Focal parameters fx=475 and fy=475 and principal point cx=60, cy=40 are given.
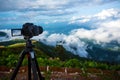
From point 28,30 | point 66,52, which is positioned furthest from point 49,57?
point 28,30

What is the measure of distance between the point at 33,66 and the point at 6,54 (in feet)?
13.0

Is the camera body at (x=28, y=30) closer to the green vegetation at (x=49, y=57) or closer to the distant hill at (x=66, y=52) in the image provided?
the green vegetation at (x=49, y=57)

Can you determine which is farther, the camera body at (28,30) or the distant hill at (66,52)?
the distant hill at (66,52)

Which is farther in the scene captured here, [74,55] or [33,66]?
[74,55]

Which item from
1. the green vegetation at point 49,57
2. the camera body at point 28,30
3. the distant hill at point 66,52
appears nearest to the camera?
the camera body at point 28,30

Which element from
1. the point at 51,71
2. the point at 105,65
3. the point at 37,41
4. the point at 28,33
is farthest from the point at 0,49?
the point at 28,33

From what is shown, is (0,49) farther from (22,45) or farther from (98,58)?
(98,58)

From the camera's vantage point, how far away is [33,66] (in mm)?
5680

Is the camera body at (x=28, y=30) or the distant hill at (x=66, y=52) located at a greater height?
the camera body at (x=28, y=30)

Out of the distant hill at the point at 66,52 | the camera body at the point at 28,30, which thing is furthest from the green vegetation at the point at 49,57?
the camera body at the point at 28,30

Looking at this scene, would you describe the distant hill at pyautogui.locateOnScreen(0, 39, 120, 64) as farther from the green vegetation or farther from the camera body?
the camera body

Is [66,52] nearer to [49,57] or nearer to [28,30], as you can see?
[49,57]

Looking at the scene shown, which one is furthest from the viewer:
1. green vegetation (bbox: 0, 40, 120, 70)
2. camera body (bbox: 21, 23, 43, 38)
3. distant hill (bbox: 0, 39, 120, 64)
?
distant hill (bbox: 0, 39, 120, 64)

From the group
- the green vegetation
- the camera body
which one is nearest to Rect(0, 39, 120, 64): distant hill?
the green vegetation
